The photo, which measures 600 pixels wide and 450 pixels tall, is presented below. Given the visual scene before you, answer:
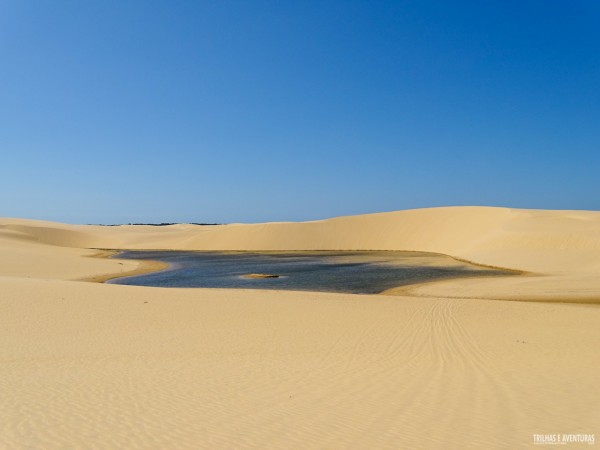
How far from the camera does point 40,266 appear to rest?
3547 centimetres

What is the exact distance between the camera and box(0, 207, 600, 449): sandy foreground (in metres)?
5.74

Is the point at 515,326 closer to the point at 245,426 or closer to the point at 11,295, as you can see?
the point at 245,426

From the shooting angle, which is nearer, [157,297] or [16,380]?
[16,380]

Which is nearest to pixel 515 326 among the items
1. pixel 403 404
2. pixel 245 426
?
pixel 403 404

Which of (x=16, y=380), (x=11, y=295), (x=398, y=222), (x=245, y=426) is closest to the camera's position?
(x=245, y=426)

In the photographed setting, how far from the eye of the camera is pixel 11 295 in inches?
700

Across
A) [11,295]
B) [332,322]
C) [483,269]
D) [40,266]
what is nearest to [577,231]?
[483,269]

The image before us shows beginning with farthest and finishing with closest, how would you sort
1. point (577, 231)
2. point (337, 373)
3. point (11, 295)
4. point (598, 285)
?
point (577, 231)
point (598, 285)
point (11, 295)
point (337, 373)

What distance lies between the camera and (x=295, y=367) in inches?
371

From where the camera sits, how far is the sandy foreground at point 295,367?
5742 millimetres

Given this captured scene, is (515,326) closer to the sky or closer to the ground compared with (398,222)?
closer to the ground

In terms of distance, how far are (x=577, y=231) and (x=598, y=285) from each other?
19794mm

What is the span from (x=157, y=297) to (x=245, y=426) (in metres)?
14.6

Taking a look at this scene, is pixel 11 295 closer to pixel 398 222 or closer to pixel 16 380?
Result: pixel 16 380
